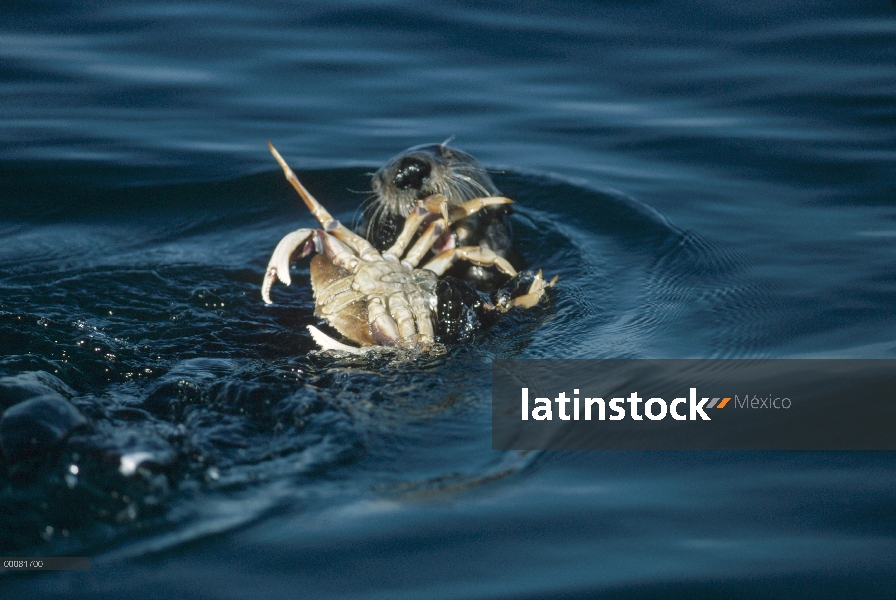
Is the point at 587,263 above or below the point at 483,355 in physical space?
above

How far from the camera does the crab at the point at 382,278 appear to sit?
12.1ft

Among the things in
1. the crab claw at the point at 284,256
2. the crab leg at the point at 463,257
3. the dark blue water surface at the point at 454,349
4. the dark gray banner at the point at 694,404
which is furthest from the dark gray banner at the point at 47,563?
the crab leg at the point at 463,257

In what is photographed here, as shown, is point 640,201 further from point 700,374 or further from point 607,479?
point 607,479

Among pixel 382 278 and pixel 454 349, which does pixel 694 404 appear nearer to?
pixel 454 349

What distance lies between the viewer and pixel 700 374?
3.64 m

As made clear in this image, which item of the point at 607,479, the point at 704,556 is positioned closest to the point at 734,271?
the point at 607,479

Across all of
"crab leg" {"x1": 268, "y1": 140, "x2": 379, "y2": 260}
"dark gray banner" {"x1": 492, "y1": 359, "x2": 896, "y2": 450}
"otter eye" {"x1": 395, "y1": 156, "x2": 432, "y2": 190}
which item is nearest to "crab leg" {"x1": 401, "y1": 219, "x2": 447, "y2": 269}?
"crab leg" {"x1": 268, "y1": 140, "x2": 379, "y2": 260}

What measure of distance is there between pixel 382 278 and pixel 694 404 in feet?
4.39

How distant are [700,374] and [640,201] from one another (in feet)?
7.45

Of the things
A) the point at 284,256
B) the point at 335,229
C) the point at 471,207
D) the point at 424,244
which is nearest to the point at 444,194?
the point at 471,207

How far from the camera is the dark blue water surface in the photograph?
2.52m

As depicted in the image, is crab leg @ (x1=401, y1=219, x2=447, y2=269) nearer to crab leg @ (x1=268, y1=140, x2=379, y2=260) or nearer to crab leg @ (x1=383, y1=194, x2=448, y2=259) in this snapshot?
crab leg @ (x1=383, y1=194, x2=448, y2=259)

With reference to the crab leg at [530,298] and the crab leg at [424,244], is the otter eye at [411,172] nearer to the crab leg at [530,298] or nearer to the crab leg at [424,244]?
the crab leg at [424,244]

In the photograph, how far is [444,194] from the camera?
441 centimetres
